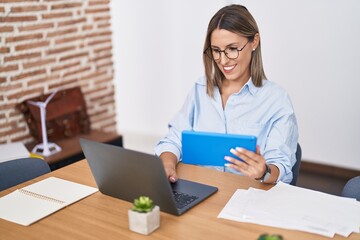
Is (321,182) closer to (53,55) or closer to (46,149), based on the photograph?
(46,149)

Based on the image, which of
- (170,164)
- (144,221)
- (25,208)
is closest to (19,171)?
(25,208)

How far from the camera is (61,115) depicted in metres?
3.47

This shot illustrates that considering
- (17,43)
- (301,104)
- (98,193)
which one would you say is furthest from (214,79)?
(301,104)

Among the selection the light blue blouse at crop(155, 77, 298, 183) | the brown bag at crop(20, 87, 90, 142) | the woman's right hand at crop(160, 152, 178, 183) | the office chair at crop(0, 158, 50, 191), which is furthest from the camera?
the brown bag at crop(20, 87, 90, 142)

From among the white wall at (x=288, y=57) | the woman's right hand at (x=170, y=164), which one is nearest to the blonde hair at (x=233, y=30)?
the woman's right hand at (x=170, y=164)

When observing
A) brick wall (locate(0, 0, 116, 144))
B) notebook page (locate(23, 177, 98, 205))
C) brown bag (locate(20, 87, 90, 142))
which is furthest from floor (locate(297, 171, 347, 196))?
notebook page (locate(23, 177, 98, 205))

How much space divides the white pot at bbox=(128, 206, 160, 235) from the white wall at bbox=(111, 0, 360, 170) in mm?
2552

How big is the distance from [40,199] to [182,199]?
52 centimetres

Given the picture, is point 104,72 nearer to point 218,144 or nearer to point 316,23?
point 316,23

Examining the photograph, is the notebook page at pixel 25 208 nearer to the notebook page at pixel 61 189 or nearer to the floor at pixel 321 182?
the notebook page at pixel 61 189

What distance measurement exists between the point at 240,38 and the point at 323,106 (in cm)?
187

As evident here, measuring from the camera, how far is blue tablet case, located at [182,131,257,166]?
1738 mm

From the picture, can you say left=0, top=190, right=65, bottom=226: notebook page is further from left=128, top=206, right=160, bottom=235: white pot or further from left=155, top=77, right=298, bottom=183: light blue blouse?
left=155, top=77, right=298, bottom=183: light blue blouse

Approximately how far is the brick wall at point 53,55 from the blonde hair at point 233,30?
146 cm
